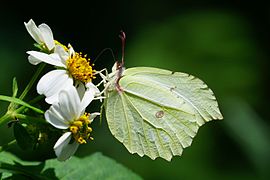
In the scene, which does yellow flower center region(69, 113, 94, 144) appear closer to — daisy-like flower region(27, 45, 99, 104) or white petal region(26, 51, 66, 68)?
daisy-like flower region(27, 45, 99, 104)

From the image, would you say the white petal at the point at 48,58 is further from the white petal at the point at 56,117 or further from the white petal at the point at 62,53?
the white petal at the point at 56,117

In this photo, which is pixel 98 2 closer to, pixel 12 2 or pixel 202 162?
pixel 12 2

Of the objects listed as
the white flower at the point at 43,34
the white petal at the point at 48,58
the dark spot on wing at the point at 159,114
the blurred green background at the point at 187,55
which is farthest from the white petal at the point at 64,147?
the blurred green background at the point at 187,55

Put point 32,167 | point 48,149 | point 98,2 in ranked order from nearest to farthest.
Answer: point 32,167
point 48,149
point 98,2

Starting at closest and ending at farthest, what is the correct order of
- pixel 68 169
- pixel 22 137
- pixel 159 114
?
1. pixel 22 137
2. pixel 68 169
3. pixel 159 114

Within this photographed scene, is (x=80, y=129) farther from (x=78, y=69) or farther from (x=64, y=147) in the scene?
(x=78, y=69)

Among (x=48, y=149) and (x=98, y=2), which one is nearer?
(x=48, y=149)

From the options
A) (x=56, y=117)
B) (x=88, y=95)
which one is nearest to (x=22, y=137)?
(x=56, y=117)

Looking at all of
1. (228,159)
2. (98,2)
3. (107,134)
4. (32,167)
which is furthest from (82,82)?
(98,2)
